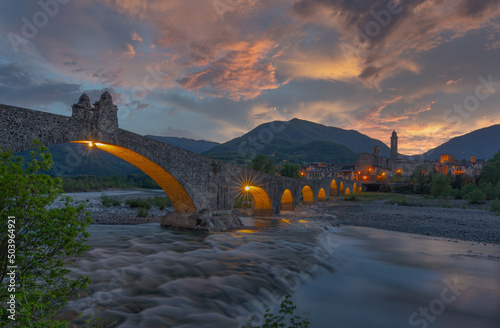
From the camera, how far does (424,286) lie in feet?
27.8

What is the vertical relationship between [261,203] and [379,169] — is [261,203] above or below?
below

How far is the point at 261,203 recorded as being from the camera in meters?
25.5

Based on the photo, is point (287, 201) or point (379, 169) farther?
point (379, 169)

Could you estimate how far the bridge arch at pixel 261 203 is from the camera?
2436cm

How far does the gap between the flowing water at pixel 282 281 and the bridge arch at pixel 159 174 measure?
9.16ft

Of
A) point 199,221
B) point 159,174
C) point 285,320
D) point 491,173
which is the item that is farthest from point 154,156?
point 491,173

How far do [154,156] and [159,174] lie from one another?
6.09 ft

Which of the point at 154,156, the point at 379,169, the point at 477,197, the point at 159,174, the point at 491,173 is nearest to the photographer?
the point at 154,156

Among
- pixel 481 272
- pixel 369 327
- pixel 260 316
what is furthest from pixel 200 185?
pixel 481 272

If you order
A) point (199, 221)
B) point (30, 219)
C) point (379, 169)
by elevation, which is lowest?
point (199, 221)

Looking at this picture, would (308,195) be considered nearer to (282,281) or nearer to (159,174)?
(159,174)

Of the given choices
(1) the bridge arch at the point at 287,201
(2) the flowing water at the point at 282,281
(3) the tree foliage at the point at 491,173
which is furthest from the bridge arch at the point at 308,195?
(3) the tree foliage at the point at 491,173
